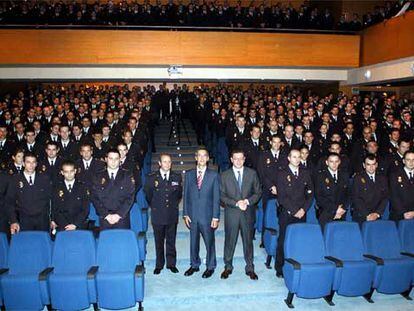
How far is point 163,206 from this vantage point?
5074 mm

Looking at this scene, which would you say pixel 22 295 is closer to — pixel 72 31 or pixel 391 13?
pixel 72 31

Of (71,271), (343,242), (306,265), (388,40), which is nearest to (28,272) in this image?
(71,271)

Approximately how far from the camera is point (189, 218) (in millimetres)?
5082

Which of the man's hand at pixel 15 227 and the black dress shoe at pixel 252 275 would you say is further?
the black dress shoe at pixel 252 275

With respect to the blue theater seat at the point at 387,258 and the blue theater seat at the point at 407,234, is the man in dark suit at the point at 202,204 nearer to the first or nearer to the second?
the blue theater seat at the point at 387,258

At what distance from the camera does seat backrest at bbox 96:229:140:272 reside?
4430 millimetres

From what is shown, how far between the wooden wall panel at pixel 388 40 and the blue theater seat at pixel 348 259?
747 centimetres

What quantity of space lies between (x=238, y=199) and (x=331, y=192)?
1251mm

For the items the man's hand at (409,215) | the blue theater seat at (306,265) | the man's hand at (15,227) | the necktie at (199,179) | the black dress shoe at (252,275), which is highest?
the necktie at (199,179)

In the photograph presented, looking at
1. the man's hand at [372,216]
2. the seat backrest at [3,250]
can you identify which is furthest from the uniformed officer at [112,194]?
the man's hand at [372,216]

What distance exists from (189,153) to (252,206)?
4950mm

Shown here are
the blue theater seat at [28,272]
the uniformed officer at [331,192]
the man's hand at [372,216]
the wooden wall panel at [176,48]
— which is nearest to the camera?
the blue theater seat at [28,272]

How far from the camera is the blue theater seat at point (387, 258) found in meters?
4.55

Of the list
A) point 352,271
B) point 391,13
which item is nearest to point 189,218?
point 352,271
